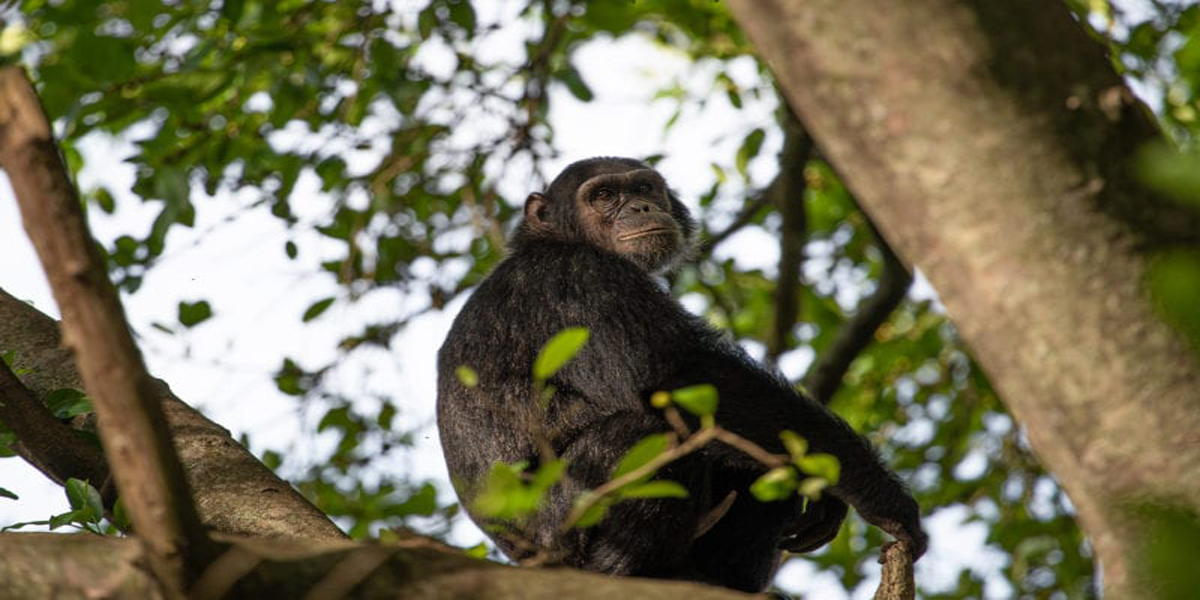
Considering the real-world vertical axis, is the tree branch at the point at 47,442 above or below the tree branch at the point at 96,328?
above

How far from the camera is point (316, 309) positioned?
286 inches

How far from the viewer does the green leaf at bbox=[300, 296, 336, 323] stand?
7.25 meters

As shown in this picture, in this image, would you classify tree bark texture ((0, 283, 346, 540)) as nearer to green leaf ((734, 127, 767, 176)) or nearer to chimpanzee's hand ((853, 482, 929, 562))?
chimpanzee's hand ((853, 482, 929, 562))

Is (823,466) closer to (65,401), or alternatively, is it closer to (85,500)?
(85,500)

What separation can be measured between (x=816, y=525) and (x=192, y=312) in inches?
123

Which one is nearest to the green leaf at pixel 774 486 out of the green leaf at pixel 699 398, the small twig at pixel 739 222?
the green leaf at pixel 699 398

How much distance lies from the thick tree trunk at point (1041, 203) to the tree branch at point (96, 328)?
108 centimetres

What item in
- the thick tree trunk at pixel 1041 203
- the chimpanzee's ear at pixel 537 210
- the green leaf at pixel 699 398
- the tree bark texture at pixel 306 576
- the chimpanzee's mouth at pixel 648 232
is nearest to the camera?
the thick tree trunk at pixel 1041 203

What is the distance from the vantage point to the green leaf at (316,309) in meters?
7.25

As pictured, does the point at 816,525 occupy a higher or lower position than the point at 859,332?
lower

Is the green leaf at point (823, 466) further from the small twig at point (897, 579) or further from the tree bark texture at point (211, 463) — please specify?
the tree bark texture at point (211, 463)

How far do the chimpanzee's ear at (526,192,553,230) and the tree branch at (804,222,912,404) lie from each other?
1.88m

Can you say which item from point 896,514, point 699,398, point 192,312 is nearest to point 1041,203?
point 699,398

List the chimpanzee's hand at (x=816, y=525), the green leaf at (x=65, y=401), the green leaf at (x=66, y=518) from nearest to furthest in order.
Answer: the green leaf at (x=66, y=518) < the green leaf at (x=65, y=401) < the chimpanzee's hand at (x=816, y=525)
